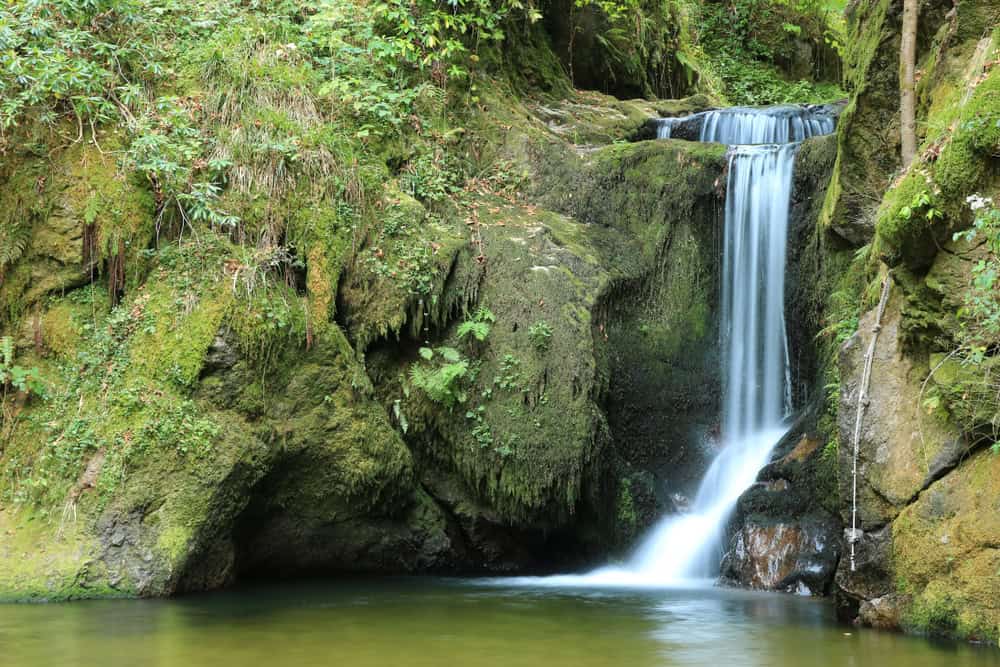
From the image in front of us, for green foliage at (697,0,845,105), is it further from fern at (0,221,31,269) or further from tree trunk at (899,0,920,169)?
fern at (0,221,31,269)

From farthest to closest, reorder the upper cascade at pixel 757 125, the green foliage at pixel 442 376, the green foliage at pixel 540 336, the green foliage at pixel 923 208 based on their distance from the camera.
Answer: the upper cascade at pixel 757 125 → the green foliage at pixel 540 336 → the green foliage at pixel 442 376 → the green foliage at pixel 923 208

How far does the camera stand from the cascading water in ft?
29.2

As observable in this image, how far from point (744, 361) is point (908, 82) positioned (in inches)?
134

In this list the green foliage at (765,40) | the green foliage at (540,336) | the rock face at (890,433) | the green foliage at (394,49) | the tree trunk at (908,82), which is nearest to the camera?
the rock face at (890,433)

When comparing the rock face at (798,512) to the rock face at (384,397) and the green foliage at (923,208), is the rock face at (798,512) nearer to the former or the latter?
the rock face at (384,397)

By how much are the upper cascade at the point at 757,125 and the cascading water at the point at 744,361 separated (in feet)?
4.61

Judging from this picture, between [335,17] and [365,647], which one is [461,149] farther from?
[365,647]

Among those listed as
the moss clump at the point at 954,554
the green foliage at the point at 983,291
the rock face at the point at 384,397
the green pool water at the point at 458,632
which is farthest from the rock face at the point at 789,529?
the green foliage at the point at 983,291

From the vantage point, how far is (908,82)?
750cm

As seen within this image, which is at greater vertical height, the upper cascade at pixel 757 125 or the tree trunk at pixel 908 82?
the upper cascade at pixel 757 125

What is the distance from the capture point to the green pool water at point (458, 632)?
5.40 meters

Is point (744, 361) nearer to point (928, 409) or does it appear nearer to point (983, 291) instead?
point (928, 409)

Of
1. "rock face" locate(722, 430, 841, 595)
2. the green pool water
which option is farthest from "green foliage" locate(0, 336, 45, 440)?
"rock face" locate(722, 430, 841, 595)

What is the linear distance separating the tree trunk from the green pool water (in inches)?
147
